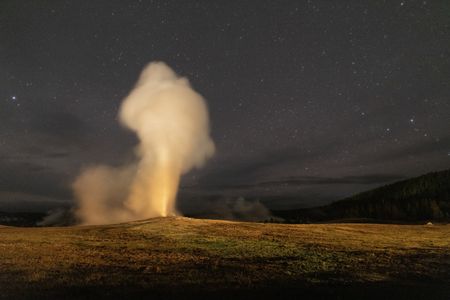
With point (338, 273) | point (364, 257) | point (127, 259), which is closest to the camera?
point (338, 273)

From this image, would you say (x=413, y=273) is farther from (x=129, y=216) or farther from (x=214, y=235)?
(x=129, y=216)

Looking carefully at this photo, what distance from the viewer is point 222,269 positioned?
22047 millimetres

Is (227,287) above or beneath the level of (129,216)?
beneath

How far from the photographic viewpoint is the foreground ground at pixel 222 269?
1689cm

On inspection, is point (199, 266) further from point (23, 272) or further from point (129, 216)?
point (129, 216)

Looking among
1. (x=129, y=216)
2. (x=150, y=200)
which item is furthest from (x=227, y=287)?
(x=129, y=216)

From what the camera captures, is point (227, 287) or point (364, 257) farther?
point (364, 257)

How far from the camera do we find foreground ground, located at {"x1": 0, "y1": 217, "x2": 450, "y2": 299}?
16.9 metres

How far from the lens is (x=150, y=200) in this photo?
8981cm

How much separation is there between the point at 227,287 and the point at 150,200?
245 ft

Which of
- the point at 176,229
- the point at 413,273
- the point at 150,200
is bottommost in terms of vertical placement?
the point at 413,273

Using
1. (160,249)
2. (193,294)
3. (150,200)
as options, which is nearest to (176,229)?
(160,249)

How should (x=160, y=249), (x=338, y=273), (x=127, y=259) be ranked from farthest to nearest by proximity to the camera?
(x=160, y=249)
(x=127, y=259)
(x=338, y=273)

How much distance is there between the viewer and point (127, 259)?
25594 mm
